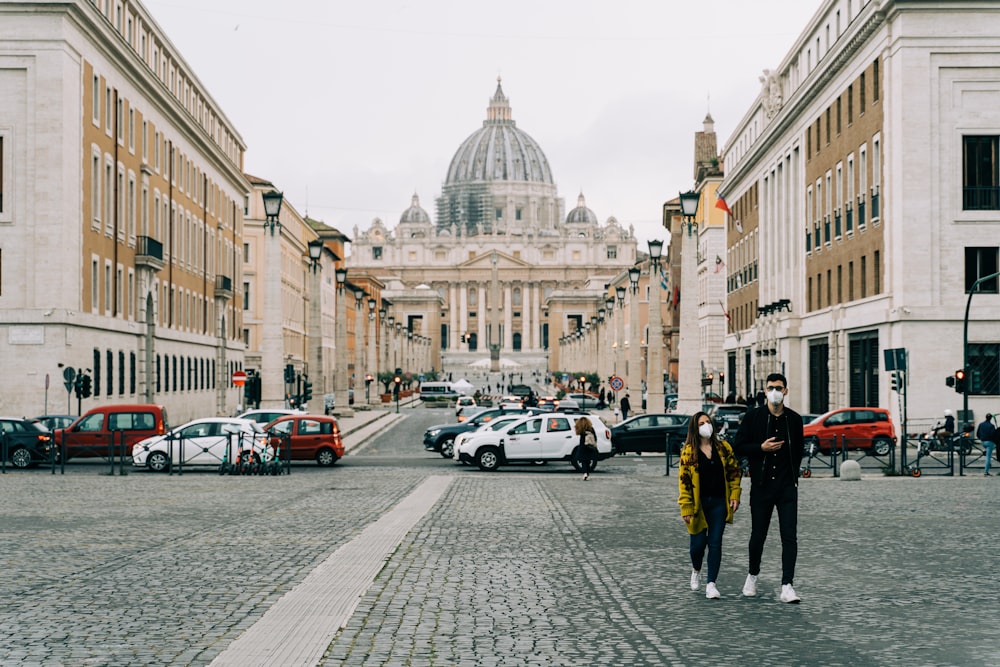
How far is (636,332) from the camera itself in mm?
67312

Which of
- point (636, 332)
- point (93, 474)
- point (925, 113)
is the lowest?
point (93, 474)

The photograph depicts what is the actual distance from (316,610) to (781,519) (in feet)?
13.2

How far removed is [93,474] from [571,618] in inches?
926

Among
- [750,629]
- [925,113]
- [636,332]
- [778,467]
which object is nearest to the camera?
[750,629]

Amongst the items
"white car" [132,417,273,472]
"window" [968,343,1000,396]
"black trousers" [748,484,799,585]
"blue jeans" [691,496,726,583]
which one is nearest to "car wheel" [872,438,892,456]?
"window" [968,343,1000,396]

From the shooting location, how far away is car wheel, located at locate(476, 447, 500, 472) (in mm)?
35281

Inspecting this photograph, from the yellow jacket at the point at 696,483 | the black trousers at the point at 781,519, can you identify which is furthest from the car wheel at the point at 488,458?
the black trousers at the point at 781,519

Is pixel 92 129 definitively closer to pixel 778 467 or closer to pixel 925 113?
pixel 925 113

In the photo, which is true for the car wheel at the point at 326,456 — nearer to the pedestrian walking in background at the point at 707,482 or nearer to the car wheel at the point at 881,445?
the car wheel at the point at 881,445

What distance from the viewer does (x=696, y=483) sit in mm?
12633

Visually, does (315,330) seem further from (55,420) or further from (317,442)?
(317,442)

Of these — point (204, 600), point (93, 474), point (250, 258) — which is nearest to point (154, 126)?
point (93, 474)

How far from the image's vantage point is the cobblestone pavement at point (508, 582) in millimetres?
10000

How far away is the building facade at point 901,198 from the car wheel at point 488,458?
37.7 ft
